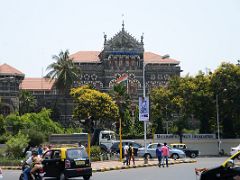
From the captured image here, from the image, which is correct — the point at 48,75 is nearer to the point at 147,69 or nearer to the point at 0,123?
the point at 0,123

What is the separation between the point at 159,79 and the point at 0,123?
115ft

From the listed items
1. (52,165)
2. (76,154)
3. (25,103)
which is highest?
(25,103)

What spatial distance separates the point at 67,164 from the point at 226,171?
9.51 m

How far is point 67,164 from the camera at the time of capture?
1947 cm

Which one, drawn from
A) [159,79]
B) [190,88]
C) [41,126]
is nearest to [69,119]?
[159,79]

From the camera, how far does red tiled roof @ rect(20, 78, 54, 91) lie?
83812 mm

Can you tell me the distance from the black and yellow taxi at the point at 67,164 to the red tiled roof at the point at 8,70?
191ft

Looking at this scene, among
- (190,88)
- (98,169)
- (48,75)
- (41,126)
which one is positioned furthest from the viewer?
(48,75)

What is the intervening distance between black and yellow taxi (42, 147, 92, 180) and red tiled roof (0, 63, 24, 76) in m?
58.2

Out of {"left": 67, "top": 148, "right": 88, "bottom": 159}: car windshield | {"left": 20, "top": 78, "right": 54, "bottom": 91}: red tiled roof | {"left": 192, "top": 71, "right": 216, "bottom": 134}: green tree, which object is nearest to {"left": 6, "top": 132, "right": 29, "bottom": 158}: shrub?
{"left": 67, "top": 148, "right": 88, "bottom": 159}: car windshield

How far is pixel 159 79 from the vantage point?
274ft

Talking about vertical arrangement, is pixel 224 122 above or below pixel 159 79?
below

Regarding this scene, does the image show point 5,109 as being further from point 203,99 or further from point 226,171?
point 226,171

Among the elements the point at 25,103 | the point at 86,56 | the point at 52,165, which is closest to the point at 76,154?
the point at 52,165
